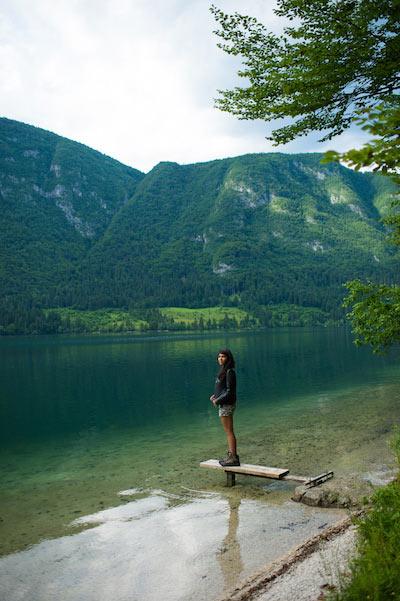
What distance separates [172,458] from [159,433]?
7.59m

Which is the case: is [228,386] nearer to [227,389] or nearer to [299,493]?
[227,389]

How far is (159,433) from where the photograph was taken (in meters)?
30.4

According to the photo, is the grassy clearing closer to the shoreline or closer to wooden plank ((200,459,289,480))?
the shoreline

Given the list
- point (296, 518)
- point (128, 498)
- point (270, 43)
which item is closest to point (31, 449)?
point (128, 498)

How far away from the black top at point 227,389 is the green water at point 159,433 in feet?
9.94

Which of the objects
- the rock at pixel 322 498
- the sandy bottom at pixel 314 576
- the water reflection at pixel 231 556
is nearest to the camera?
the sandy bottom at pixel 314 576

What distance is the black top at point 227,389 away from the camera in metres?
16.0

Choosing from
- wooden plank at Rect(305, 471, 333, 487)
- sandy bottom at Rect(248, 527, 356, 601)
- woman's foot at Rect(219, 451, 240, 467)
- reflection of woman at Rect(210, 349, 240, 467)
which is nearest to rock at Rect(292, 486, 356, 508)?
wooden plank at Rect(305, 471, 333, 487)

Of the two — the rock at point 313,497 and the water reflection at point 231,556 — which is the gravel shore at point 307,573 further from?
the rock at point 313,497

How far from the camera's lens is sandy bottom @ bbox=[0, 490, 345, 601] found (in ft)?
33.1

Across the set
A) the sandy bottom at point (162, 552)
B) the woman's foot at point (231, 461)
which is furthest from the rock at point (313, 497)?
the woman's foot at point (231, 461)

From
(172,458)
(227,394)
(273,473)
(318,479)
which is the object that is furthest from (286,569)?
(172,458)

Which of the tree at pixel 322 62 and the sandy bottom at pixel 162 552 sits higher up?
the tree at pixel 322 62

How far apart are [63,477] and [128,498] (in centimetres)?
582
